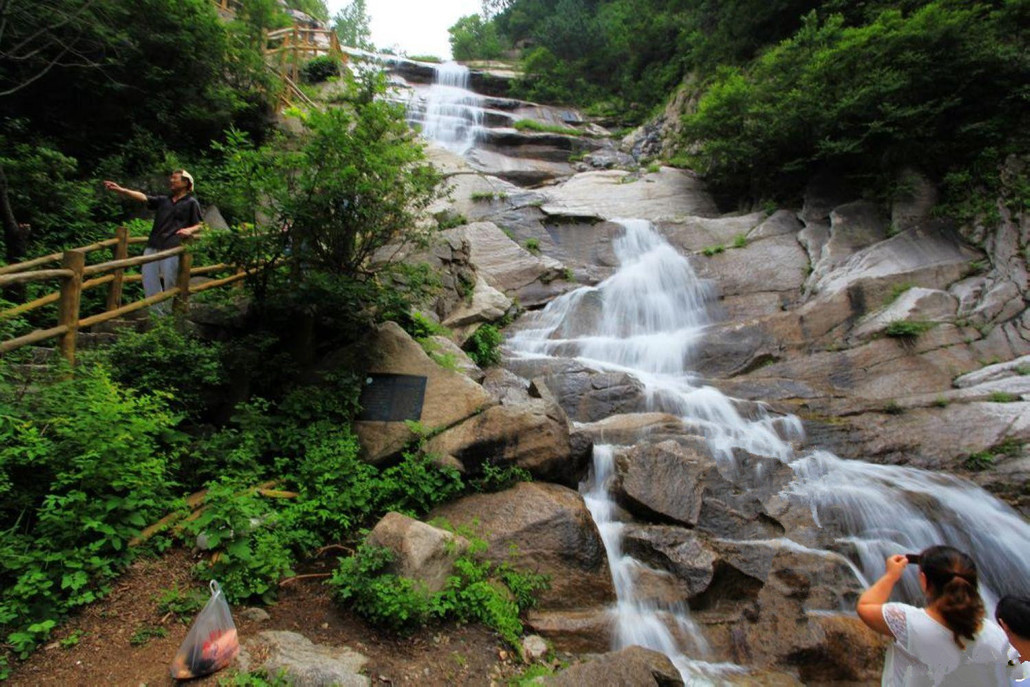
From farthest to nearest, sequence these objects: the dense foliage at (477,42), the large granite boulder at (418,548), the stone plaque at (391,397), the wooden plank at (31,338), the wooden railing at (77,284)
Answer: the dense foliage at (477,42)
the stone plaque at (391,397)
the wooden railing at (77,284)
the wooden plank at (31,338)
the large granite boulder at (418,548)

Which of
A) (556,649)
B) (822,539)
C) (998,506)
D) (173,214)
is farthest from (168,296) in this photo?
(998,506)

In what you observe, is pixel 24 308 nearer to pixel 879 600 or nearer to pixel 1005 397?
pixel 879 600

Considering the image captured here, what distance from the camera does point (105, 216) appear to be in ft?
33.2

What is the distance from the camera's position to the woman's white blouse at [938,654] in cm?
234

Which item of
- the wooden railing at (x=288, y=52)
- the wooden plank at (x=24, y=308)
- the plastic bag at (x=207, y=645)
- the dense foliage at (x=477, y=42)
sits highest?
the dense foliage at (x=477, y=42)

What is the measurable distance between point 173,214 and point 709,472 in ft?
Answer: 24.5

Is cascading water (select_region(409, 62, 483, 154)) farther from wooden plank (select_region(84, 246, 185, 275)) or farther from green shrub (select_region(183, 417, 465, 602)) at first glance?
green shrub (select_region(183, 417, 465, 602))

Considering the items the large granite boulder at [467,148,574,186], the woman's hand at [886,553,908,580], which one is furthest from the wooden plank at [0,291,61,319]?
the large granite boulder at [467,148,574,186]

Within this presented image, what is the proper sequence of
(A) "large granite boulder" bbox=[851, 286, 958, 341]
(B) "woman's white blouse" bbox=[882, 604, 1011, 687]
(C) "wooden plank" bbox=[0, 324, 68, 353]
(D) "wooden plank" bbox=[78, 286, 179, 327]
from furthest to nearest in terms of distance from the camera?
(A) "large granite boulder" bbox=[851, 286, 958, 341] < (D) "wooden plank" bbox=[78, 286, 179, 327] < (C) "wooden plank" bbox=[0, 324, 68, 353] < (B) "woman's white blouse" bbox=[882, 604, 1011, 687]

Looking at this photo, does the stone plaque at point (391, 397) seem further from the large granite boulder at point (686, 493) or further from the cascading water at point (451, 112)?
the cascading water at point (451, 112)

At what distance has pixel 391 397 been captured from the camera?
6516 mm

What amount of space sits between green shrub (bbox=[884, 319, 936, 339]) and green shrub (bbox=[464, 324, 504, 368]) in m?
7.23

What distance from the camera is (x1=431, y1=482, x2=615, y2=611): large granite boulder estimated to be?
16.5ft

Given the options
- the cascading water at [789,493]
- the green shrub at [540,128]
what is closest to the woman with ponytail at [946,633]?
the cascading water at [789,493]
